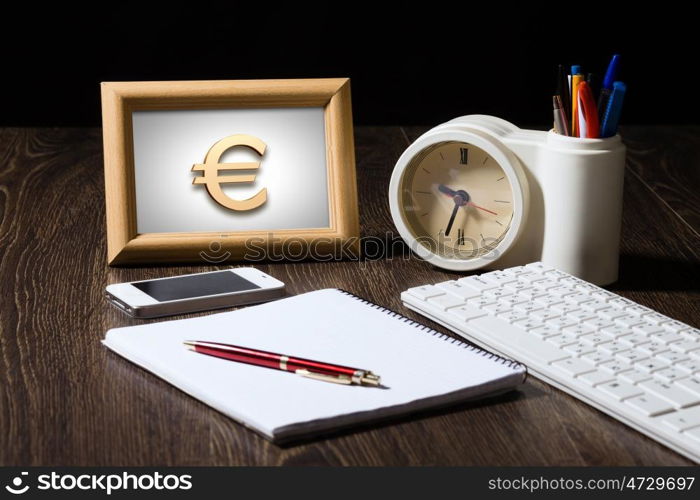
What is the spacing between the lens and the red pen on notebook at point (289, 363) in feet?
3.17

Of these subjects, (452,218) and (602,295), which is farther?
(452,218)

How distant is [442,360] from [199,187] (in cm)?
56

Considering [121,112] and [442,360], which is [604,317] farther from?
[121,112]

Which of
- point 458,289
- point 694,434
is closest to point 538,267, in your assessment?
point 458,289

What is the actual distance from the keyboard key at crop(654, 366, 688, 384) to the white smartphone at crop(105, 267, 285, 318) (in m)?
0.49

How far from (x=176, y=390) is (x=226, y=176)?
517mm

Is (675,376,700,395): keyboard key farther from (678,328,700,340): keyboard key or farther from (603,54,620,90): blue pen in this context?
(603,54,620,90): blue pen

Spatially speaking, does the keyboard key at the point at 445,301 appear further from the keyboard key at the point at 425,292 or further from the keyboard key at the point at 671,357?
the keyboard key at the point at 671,357

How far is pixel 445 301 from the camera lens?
46.9 inches

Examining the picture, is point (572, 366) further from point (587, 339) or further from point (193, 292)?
point (193, 292)

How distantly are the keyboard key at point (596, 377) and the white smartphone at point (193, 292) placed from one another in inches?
17.3
